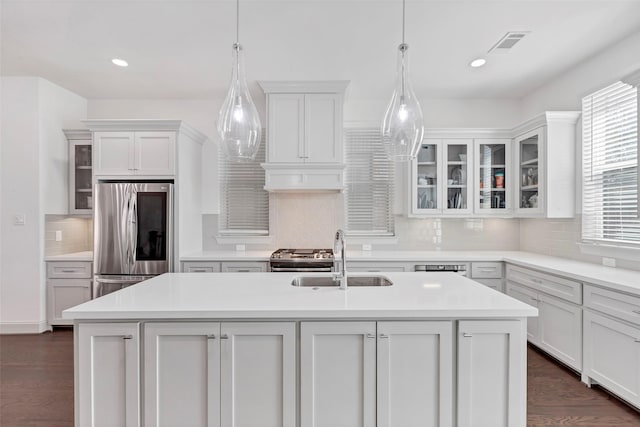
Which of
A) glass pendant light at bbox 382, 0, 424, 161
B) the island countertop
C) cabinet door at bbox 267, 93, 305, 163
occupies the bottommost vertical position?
the island countertop

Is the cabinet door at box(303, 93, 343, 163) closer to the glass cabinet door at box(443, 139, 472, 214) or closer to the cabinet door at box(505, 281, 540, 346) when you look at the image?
the glass cabinet door at box(443, 139, 472, 214)

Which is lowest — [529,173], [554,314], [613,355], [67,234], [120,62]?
[613,355]

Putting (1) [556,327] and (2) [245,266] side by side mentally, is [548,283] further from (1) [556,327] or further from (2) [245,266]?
(2) [245,266]

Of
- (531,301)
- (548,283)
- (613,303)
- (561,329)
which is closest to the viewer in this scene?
(613,303)

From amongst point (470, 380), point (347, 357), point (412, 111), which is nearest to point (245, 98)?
point (412, 111)

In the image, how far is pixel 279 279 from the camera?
2.42m

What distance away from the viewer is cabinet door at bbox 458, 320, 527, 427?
5.60 ft

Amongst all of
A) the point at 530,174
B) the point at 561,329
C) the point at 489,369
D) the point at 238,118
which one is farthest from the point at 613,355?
the point at 238,118

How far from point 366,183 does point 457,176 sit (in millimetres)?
1091

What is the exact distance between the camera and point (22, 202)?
3.85 meters

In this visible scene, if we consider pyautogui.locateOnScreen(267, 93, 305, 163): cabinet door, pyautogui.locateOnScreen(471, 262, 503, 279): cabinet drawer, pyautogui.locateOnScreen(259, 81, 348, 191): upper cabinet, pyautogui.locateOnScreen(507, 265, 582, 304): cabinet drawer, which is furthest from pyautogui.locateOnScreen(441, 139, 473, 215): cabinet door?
pyautogui.locateOnScreen(267, 93, 305, 163): cabinet door

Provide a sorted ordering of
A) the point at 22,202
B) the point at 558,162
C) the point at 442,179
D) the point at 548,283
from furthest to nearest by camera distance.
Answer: the point at 442,179 < the point at 22,202 < the point at 558,162 < the point at 548,283

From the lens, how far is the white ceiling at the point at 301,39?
2.51m

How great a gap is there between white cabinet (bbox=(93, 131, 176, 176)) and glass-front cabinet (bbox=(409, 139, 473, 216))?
9.13 feet
